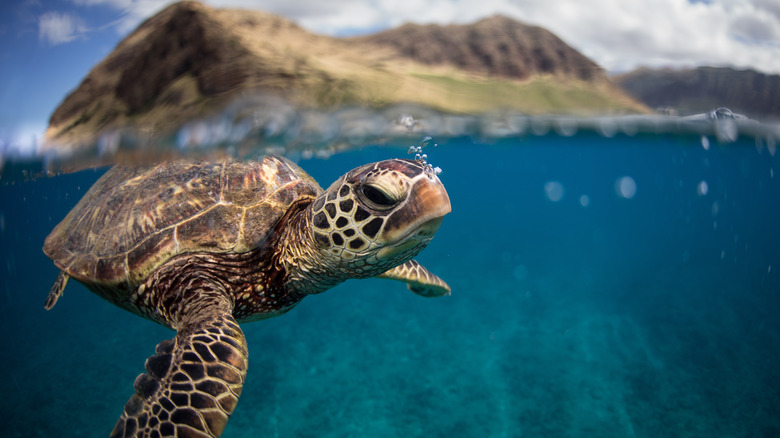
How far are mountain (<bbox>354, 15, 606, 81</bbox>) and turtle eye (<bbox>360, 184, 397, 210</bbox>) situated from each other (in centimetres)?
217

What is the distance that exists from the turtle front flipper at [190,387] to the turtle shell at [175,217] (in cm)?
93

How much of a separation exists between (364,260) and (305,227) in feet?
1.98

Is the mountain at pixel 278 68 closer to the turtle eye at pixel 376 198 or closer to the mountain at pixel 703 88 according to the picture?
the mountain at pixel 703 88

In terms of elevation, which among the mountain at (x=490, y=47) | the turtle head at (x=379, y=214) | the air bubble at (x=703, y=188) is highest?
the mountain at (x=490, y=47)

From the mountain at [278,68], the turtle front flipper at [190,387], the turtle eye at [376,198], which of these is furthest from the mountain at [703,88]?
the turtle front flipper at [190,387]

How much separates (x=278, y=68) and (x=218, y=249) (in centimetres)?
199

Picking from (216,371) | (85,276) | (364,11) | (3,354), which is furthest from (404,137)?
(3,354)

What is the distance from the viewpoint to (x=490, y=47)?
13.4 ft

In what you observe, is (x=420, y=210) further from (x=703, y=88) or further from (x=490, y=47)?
(x=703, y=88)

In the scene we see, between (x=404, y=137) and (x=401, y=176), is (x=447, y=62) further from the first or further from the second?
(x=404, y=137)

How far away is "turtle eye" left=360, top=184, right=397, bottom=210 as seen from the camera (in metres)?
2.33

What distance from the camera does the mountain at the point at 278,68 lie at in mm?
3504

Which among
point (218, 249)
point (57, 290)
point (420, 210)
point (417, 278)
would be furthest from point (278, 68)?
point (57, 290)

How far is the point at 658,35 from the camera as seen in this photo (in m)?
4.06
